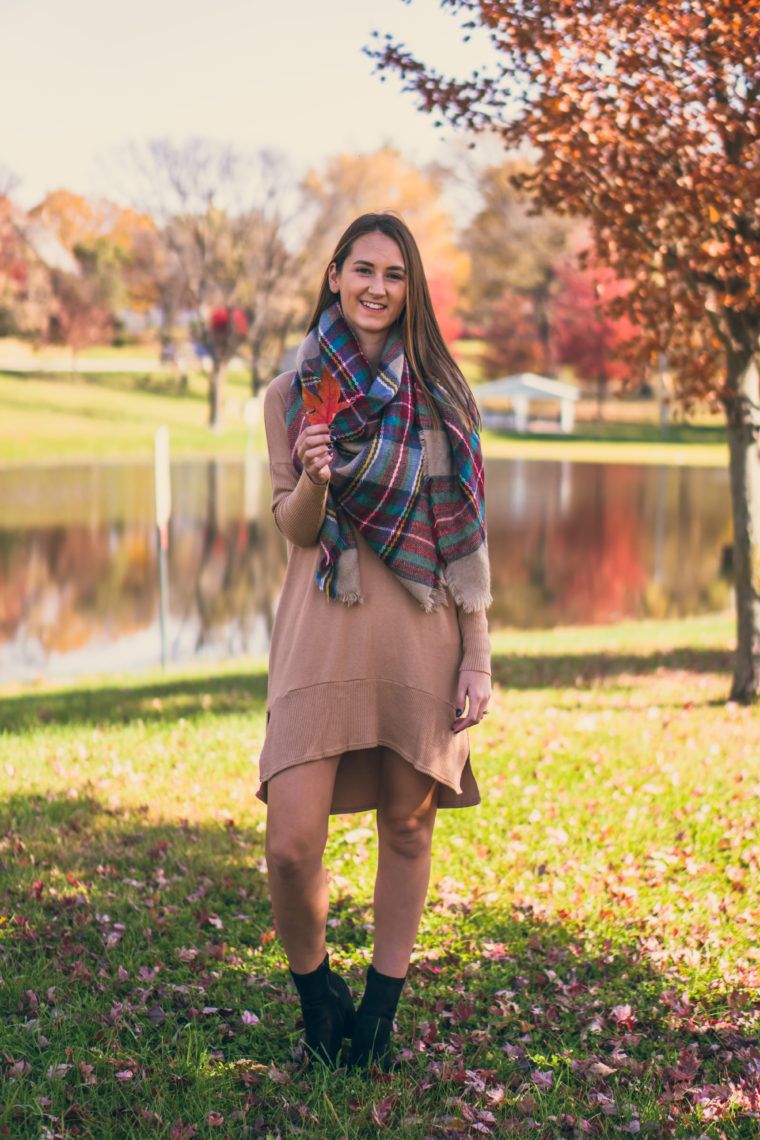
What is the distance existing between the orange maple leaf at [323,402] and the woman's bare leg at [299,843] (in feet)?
2.74

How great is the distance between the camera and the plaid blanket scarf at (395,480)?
2.72 m

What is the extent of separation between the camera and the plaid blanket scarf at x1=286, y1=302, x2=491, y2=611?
272 centimetres

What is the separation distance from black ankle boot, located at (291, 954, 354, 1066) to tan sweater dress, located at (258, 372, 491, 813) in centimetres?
50

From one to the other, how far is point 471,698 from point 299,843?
55 cm

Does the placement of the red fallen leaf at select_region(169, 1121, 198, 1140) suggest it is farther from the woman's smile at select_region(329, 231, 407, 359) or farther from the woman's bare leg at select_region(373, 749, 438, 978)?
the woman's smile at select_region(329, 231, 407, 359)

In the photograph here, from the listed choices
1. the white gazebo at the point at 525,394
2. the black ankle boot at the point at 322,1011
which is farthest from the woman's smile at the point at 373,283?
the white gazebo at the point at 525,394

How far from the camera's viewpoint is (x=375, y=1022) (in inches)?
115

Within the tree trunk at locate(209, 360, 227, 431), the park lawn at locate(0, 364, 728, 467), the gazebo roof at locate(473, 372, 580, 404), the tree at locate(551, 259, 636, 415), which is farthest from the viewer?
the tree at locate(551, 259, 636, 415)

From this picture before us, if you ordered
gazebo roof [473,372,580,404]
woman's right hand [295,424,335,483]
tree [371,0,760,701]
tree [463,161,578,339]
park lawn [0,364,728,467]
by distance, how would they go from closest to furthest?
woman's right hand [295,424,335,483] < tree [371,0,760,701] < park lawn [0,364,728,467] < gazebo roof [473,372,580,404] < tree [463,161,578,339]

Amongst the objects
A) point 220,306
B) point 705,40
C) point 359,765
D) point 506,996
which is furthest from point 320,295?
point 220,306

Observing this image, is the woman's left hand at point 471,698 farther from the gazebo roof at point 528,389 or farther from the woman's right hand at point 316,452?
the gazebo roof at point 528,389

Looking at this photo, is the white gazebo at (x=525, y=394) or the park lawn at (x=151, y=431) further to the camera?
the white gazebo at (x=525, y=394)

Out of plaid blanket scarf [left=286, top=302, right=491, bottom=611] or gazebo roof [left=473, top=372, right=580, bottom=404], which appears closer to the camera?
plaid blanket scarf [left=286, top=302, right=491, bottom=611]

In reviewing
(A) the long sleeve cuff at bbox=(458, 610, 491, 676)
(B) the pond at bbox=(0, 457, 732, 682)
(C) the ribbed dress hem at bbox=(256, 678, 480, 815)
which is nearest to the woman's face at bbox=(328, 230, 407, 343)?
(A) the long sleeve cuff at bbox=(458, 610, 491, 676)
